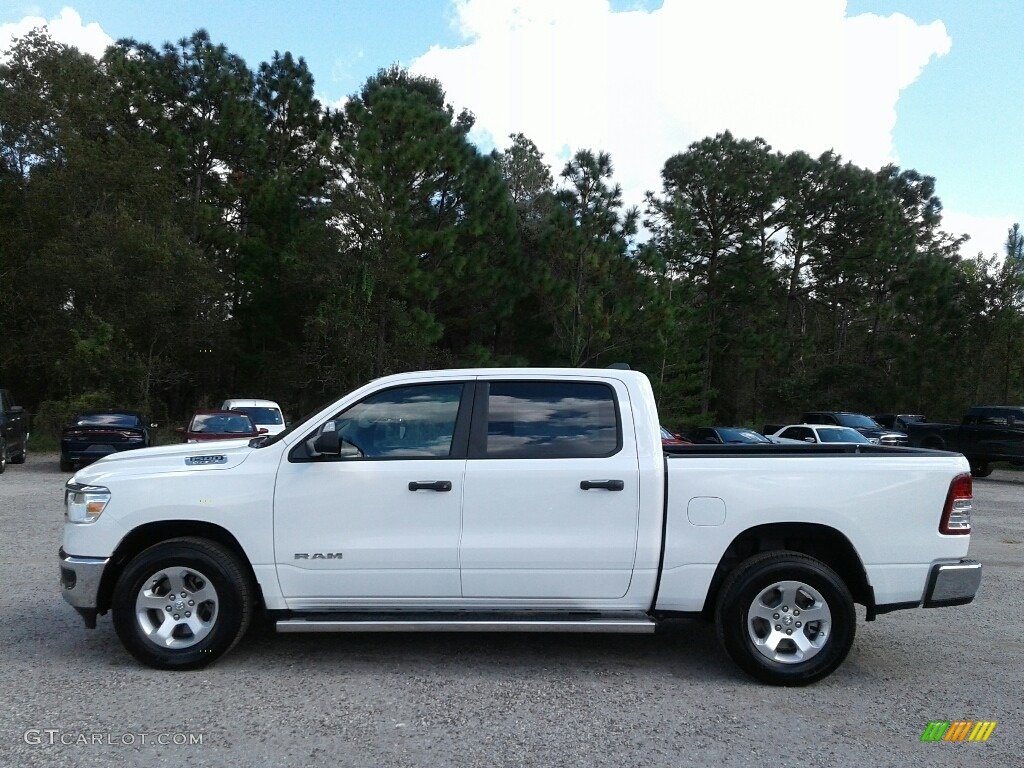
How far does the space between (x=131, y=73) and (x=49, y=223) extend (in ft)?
27.5

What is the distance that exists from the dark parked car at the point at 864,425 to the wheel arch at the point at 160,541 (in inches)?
852

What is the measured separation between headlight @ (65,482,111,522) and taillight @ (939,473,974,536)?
5043 mm

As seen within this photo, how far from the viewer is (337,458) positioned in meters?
5.04

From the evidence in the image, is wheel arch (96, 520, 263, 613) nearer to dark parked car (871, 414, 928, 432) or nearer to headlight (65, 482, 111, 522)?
A: headlight (65, 482, 111, 522)

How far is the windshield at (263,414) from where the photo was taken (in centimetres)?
1933

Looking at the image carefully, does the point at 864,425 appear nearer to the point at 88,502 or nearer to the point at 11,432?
the point at 11,432

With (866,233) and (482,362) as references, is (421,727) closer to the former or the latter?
(482,362)

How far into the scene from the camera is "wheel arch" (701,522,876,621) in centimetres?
504

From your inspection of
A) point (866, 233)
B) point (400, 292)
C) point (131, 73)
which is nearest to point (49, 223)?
point (131, 73)

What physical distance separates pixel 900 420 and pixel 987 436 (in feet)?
27.2

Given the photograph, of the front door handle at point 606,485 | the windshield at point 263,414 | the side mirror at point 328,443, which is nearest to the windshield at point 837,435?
the windshield at point 263,414

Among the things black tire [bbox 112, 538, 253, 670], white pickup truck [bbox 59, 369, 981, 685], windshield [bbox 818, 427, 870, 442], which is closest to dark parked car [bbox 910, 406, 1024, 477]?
windshield [bbox 818, 427, 870, 442]

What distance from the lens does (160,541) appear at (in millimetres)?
5191

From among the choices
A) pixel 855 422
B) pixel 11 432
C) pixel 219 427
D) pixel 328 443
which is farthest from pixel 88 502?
pixel 855 422
